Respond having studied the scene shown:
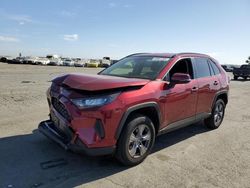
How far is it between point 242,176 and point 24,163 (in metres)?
3.30

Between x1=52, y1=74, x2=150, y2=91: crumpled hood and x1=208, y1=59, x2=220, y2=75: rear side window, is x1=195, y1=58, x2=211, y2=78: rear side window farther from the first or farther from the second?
x1=52, y1=74, x2=150, y2=91: crumpled hood

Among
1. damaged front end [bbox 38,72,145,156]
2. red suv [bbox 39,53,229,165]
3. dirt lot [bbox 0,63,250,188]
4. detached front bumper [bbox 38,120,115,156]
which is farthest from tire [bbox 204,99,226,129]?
detached front bumper [bbox 38,120,115,156]

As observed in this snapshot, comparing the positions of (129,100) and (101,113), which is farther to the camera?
(129,100)

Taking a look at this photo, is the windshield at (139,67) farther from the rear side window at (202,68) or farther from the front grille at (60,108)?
the front grille at (60,108)

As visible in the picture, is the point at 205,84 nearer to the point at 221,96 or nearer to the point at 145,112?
the point at 221,96

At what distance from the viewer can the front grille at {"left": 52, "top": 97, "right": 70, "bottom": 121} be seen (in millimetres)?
4130

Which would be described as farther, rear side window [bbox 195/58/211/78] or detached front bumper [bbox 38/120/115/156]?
rear side window [bbox 195/58/211/78]

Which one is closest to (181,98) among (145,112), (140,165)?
(145,112)

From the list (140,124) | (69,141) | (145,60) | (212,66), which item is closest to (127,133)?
(140,124)

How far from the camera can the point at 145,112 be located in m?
4.62

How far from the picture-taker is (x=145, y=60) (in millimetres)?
5594

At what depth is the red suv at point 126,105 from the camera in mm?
3889

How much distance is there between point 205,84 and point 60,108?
10.7 feet

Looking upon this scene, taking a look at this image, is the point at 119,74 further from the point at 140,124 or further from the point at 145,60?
the point at 140,124
